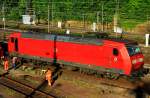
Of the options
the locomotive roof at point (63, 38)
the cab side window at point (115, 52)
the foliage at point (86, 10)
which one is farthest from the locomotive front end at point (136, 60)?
the foliage at point (86, 10)

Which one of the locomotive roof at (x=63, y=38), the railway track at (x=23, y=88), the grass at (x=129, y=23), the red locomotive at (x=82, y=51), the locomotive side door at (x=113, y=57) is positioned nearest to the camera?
the railway track at (x=23, y=88)

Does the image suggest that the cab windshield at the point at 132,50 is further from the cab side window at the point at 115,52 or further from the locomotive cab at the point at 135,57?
the cab side window at the point at 115,52

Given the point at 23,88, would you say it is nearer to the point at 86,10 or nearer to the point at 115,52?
the point at 115,52

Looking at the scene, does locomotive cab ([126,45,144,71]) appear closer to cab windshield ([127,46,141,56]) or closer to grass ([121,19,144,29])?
cab windshield ([127,46,141,56])

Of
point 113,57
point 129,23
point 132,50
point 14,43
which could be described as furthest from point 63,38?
point 129,23

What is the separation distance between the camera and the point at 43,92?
1057 inches

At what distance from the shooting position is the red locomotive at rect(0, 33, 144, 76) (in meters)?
27.6

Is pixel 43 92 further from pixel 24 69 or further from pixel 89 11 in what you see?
pixel 89 11

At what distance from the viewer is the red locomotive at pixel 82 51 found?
2764 cm

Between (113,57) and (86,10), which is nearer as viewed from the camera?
(113,57)

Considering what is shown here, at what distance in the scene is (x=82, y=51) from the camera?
30.2 m

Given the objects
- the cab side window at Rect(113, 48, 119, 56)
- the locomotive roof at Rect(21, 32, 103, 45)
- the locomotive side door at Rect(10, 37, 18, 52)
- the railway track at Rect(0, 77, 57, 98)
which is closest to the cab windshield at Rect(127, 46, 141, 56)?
the cab side window at Rect(113, 48, 119, 56)

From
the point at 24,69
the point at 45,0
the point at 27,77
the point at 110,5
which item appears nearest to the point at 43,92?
the point at 27,77

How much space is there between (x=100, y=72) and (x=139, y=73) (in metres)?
2.97
